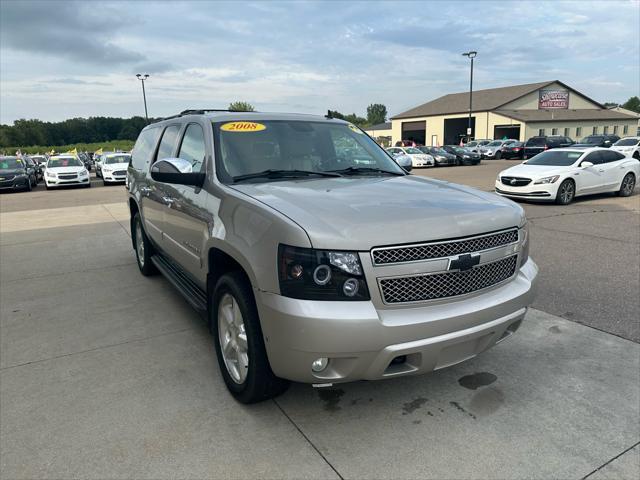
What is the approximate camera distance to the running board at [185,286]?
3.76m

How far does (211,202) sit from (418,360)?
5.77 feet

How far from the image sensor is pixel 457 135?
6750 cm

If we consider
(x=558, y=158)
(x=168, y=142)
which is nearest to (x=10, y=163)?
(x=168, y=142)

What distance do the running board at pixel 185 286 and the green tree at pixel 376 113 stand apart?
178m

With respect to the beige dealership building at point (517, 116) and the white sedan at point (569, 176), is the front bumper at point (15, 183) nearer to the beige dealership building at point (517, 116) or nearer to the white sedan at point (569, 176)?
the white sedan at point (569, 176)

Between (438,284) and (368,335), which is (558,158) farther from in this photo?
(368,335)

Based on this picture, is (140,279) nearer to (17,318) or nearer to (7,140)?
(17,318)

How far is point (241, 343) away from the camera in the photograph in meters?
3.00

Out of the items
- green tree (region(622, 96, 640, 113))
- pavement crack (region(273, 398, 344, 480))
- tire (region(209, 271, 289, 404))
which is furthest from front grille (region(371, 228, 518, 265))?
green tree (region(622, 96, 640, 113))

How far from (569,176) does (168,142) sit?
10845 mm

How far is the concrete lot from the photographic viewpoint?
2541mm

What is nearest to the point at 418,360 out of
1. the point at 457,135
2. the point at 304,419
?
the point at 304,419

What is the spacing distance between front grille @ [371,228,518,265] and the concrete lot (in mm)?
1061

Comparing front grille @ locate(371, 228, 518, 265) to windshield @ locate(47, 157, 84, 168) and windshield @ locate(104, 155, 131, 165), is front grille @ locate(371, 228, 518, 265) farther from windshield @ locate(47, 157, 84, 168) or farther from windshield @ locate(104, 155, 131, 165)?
windshield @ locate(104, 155, 131, 165)
